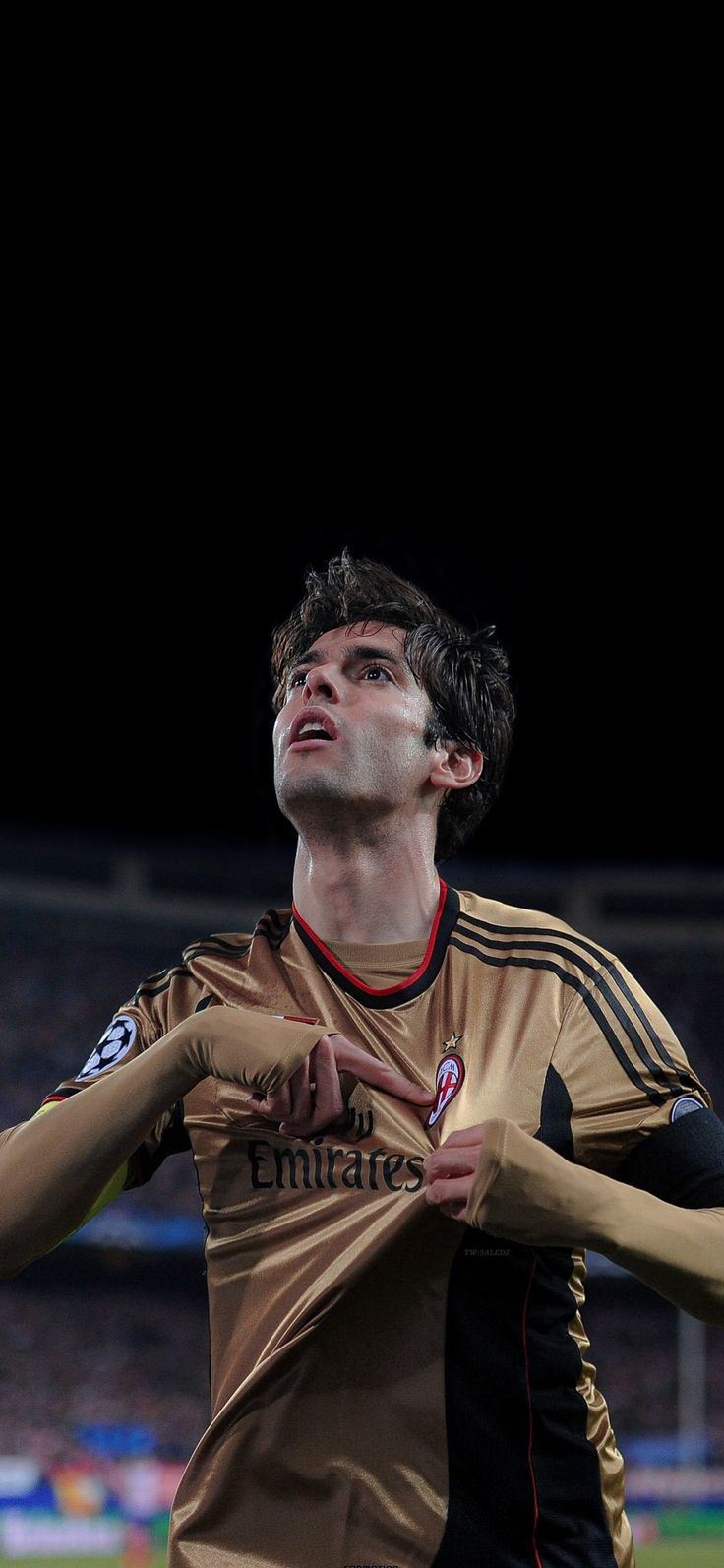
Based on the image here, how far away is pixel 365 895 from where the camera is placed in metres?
3.19

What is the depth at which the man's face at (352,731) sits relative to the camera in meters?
3.11

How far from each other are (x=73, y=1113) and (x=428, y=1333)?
74 centimetres

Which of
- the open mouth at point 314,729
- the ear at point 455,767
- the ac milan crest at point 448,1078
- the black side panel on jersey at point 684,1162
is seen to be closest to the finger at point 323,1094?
the ac milan crest at point 448,1078

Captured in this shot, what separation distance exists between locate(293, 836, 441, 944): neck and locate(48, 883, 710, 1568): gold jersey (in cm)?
13

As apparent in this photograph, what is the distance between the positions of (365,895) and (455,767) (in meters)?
0.42

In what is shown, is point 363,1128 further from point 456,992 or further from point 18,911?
point 18,911

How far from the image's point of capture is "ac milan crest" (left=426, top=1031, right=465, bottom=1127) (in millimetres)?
2785

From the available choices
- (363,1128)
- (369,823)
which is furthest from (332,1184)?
(369,823)

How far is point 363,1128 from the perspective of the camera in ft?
9.20

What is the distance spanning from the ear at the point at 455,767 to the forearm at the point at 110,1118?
0.86 metres

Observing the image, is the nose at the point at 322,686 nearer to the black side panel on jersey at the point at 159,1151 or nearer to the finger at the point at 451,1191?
the black side panel on jersey at the point at 159,1151

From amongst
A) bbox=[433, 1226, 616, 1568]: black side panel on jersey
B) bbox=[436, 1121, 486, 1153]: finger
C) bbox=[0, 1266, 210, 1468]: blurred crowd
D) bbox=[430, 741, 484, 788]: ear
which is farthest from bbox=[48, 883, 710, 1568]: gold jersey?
bbox=[0, 1266, 210, 1468]: blurred crowd

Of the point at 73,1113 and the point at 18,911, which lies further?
the point at 18,911

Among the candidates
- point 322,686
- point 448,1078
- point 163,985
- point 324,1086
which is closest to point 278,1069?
point 324,1086
